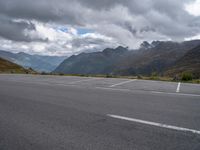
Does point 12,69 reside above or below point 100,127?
above

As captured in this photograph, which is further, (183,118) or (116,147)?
(183,118)

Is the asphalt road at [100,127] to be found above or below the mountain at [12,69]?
below

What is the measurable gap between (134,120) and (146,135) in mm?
1076

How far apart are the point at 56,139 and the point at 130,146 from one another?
1.48 meters

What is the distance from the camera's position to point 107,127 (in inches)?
195

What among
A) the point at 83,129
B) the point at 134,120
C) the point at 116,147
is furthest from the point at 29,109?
the point at 116,147

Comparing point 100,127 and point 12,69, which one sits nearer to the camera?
point 100,127

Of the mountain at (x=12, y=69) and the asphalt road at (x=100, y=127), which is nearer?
the asphalt road at (x=100, y=127)

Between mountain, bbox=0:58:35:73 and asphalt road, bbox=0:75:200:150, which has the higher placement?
mountain, bbox=0:58:35:73

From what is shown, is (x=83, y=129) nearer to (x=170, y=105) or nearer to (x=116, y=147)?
(x=116, y=147)

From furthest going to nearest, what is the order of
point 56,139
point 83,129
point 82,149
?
point 83,129 < point 56,139 < point 82,149

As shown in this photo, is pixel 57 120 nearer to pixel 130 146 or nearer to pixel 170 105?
pixel 130 146

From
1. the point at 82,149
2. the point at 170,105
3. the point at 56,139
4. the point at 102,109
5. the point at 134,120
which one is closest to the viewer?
the point at 82,149

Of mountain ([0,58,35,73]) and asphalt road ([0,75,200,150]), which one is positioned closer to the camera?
asphalt road ([0,75,200,150])
